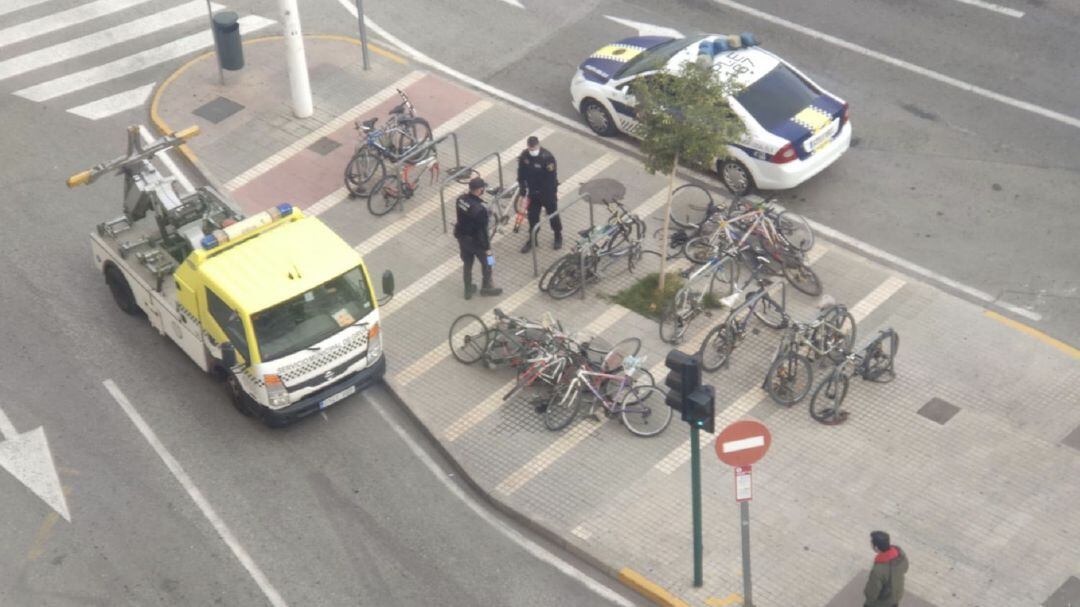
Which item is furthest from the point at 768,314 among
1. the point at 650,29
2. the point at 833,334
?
the point at 650,29

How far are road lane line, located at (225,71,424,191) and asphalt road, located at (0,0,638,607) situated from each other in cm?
287

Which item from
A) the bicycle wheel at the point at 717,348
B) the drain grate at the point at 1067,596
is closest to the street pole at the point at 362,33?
the bicycle wheel at the point at 717,348

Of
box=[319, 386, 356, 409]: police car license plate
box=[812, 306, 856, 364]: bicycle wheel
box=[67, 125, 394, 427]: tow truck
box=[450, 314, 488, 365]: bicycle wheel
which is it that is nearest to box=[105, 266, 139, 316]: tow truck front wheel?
box=[67, 125, 394, 427]: tow truck

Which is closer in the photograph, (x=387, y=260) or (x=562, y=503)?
(x=562, y=503)

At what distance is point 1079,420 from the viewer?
15.8 metres

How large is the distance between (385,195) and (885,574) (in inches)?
389

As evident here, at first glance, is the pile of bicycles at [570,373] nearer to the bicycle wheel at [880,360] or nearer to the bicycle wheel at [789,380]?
the bicycle wheel at [789,380]

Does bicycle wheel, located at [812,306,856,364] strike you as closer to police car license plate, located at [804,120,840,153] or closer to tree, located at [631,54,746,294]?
tree, located at [631,54,746,294]

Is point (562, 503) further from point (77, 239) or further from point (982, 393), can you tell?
point (77, 239)

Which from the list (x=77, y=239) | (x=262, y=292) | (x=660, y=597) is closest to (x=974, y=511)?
(x=660, y=597)

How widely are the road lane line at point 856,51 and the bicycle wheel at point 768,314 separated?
210cm

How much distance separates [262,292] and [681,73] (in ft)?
18.2

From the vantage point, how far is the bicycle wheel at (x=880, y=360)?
1616cm

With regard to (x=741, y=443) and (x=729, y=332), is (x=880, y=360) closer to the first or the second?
(x=729, y=332)
